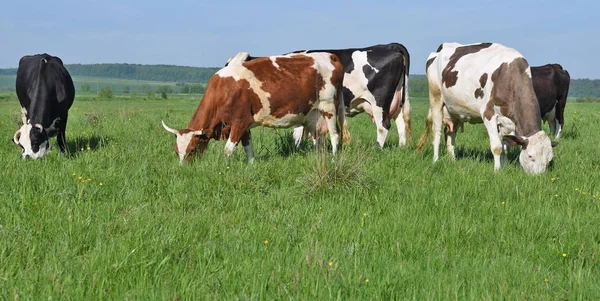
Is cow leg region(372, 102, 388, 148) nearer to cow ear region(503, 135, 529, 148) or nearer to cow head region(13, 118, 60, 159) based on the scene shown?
cow ear region(503, 135, 529, 148)

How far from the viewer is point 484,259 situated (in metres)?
4.47

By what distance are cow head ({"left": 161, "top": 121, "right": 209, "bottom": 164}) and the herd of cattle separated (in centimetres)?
2

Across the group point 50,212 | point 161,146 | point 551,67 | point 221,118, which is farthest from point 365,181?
point 551,67

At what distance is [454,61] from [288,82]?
3370 mm

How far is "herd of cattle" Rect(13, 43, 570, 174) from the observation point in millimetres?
8547

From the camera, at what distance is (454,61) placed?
10.0 meters

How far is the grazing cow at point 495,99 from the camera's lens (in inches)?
320

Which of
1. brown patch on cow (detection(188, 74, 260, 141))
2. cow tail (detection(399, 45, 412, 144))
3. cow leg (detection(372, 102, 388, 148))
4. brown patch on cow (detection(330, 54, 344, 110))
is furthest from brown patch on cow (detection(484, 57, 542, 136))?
brown patch on cow (detection(188, 74, 260, 141))

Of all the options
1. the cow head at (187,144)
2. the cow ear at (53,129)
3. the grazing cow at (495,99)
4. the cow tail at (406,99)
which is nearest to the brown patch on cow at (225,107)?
the cow head at (187,144)

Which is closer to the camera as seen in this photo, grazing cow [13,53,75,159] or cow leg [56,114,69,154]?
grazing cow [13,53,75,159]

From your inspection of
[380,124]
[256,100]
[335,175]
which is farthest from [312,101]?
[335,175]

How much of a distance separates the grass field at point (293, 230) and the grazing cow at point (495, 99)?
0.50m

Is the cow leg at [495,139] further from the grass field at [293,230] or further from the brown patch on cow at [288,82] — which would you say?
the brown patch on cow at [288,82]

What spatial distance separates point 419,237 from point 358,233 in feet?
1.90
